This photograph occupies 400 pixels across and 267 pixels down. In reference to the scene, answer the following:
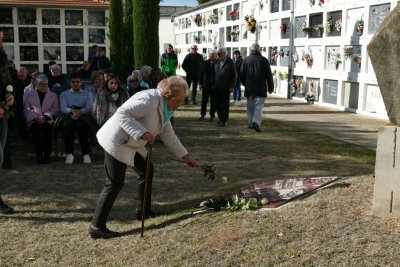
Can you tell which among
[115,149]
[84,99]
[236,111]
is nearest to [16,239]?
[115,149]

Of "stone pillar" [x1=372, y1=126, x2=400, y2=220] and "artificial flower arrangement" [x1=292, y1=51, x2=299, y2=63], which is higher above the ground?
"artificial flower arrangement" [x1=292, y1=51, x2=299, y2=63]

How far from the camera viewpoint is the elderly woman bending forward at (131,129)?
370cm

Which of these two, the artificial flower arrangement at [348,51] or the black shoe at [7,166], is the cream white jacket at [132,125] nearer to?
the black shoe at [7,166]

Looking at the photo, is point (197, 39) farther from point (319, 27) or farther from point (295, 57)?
point (319, 27)

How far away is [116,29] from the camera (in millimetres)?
14398

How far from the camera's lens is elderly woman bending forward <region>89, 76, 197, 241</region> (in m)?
3.70

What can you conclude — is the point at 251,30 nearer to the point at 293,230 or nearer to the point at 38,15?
the point at 38,15

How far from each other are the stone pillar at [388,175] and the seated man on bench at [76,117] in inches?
159

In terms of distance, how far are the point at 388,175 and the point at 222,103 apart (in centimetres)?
597

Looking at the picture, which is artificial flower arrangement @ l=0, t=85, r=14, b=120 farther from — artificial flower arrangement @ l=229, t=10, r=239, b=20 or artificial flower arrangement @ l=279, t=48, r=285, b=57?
artificial flower arrangement @ l=229, t=10, r=239, b=20

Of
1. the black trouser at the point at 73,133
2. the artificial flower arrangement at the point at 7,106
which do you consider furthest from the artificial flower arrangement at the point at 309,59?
the artificial flower arrangement at the point at 7,106

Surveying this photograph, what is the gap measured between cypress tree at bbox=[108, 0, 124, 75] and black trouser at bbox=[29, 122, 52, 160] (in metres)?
8.30

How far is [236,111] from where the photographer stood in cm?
1211

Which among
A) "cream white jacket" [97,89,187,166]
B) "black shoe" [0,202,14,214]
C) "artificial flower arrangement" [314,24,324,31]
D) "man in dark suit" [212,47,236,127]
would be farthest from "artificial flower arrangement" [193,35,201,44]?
"cream white jacket" [97,89,187,166]
